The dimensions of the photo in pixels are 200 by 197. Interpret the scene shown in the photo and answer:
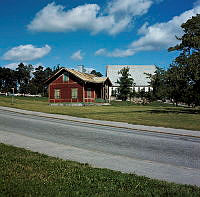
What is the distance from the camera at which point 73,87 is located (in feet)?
135

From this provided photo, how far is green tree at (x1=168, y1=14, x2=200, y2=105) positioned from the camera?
24828 millimetres

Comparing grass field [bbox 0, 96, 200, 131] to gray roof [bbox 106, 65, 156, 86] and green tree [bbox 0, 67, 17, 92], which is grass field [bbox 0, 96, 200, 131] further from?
green tree [bbox 0, 67, 17, 92]

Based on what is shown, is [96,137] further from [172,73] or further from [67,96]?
[67,96]

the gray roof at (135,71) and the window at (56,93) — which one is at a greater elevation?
the gray roof at (135,71)

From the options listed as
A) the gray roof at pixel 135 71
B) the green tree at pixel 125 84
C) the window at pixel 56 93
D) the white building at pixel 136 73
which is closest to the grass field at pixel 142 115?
the window at pixel 56 93

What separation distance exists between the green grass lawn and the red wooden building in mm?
33703

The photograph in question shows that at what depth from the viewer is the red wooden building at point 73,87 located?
40344 mm

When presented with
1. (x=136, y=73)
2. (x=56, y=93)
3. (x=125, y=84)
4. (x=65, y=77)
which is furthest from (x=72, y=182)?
(x=136, y=73)

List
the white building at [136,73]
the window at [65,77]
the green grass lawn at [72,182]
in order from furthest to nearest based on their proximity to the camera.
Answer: the white building at [136,73]
the window at [65,77]
the green grass lawn at [72,182]

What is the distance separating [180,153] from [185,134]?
435cm

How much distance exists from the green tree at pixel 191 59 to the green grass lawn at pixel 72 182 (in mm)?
20928

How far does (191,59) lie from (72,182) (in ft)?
77.9

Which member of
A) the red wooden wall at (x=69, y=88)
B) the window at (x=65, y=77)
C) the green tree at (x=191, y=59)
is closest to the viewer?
the green tree at (x=191, y=59)

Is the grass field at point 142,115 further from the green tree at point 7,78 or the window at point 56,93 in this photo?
the green tree at point 7,78
